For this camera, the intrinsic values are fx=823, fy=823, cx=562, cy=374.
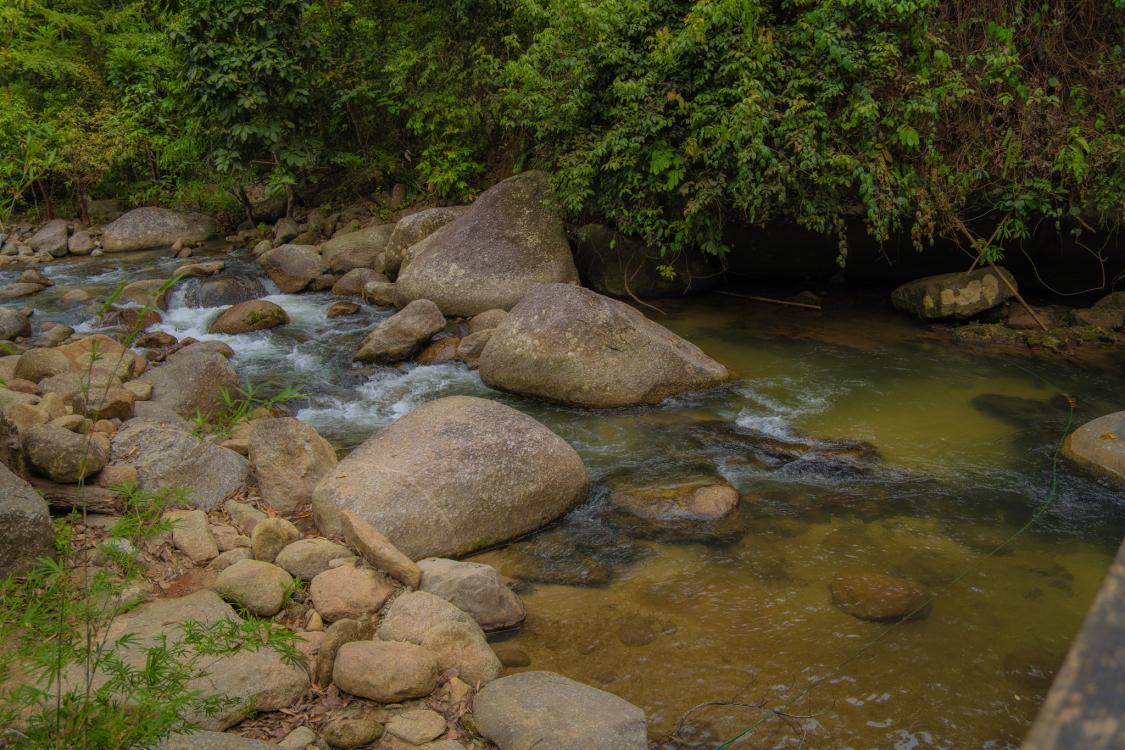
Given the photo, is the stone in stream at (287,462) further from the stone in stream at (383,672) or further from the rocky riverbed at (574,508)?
the stone in stream at (383,672)

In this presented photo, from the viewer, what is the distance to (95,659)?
3170mm

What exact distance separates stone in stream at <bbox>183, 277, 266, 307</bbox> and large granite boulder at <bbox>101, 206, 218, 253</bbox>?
12.4ft

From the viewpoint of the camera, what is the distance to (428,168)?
12.9 metres

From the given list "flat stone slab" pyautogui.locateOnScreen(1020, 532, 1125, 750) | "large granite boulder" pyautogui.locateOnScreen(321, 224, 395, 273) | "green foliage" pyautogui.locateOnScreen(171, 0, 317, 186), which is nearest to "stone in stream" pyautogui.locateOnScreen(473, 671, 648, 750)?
"flat stone slab" pyautogui.locateOnScreen(1020, 532, 1125, 750)

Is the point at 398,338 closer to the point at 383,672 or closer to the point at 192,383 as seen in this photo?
the point at 192,383

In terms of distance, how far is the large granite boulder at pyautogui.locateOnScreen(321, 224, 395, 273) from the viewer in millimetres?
11867

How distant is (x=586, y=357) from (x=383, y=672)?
4.23 meters

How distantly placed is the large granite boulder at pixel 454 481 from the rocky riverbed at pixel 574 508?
2cm

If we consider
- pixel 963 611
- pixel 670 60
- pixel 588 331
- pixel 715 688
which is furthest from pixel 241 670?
pixel 670 60

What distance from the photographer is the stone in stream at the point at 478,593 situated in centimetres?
430

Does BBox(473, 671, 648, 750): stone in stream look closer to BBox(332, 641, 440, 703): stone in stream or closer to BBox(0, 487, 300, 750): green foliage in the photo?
BBox(332, 641, 440, 703): stone in stream

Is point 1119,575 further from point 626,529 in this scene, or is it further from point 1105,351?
point 1105,351

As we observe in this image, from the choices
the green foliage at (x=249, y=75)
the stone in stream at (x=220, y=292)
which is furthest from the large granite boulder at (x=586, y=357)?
the green foliage at (x=249, y=75)

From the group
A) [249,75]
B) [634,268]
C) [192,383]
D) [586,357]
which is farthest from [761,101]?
[249,75]
